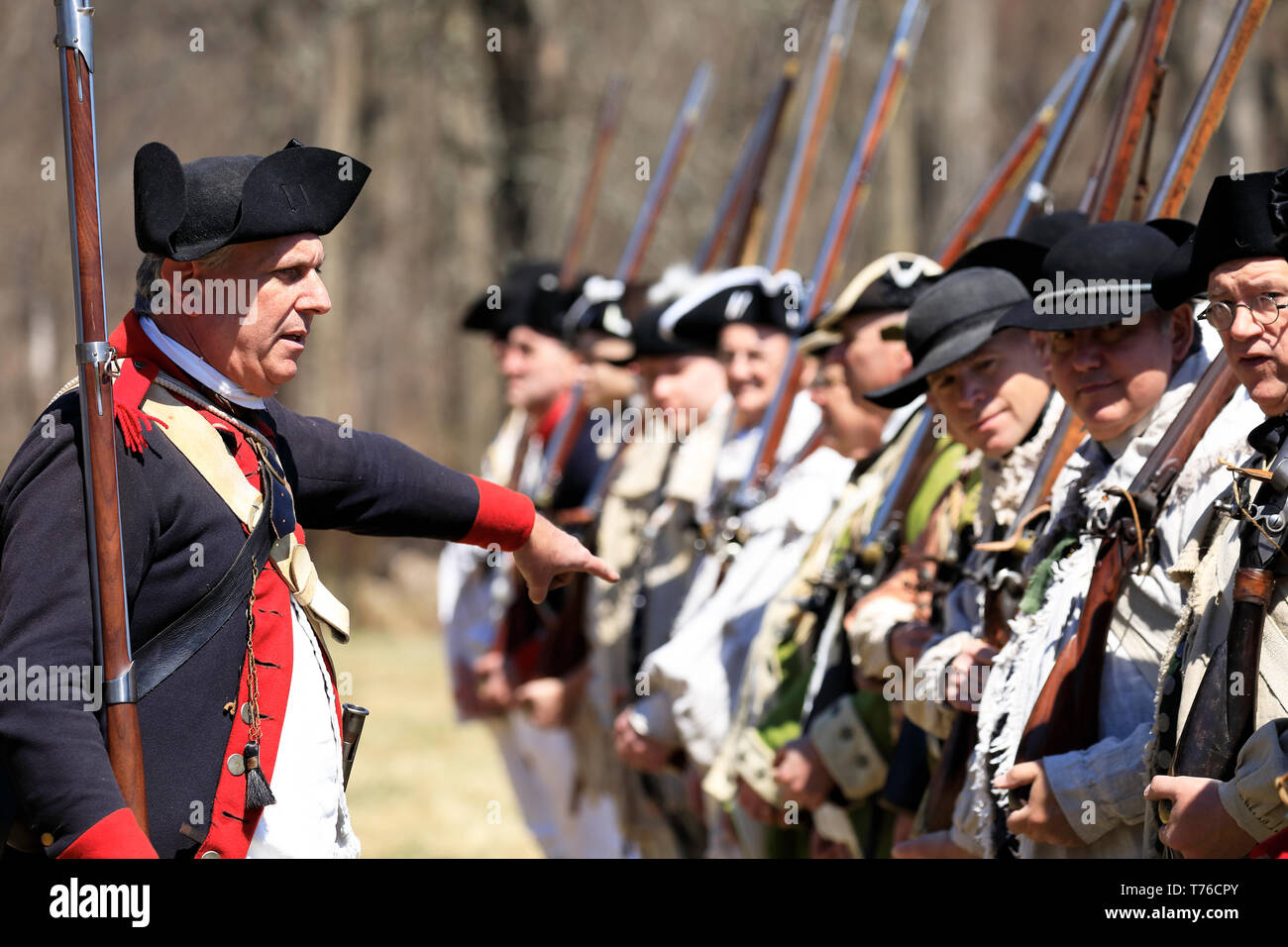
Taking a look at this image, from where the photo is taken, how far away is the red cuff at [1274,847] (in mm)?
2541

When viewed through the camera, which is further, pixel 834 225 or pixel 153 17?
pixel 153 17

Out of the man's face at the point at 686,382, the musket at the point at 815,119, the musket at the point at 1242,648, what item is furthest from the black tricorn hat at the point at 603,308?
the musket at the point at 1242,648

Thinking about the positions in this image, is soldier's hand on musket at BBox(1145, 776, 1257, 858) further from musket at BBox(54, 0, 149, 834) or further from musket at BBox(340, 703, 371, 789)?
musket at BBox(54, 0, 149, 834)

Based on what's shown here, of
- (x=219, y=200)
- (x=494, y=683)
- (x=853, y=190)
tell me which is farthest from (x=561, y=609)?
(x=219, y=200)

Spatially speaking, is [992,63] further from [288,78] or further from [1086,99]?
[1086,99]

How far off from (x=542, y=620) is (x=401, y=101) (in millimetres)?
12564

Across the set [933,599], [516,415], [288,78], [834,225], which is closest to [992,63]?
[288,78]

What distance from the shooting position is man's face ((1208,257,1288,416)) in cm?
277

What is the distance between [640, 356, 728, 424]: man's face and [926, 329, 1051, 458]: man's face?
2616 mm

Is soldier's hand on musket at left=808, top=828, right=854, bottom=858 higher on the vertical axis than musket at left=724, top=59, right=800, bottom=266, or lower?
lower

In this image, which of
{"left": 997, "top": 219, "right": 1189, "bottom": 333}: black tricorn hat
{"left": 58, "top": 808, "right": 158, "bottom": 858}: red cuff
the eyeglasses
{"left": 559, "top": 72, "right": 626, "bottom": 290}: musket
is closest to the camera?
{"left": 58, "top": 808, "right": 158, "bottom": 858}: red cuff

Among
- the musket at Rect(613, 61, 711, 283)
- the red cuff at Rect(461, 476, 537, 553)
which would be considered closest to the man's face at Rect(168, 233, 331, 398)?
the red cuff at Rect(461, 476, 537, 553)

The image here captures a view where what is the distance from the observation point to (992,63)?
21453 mm

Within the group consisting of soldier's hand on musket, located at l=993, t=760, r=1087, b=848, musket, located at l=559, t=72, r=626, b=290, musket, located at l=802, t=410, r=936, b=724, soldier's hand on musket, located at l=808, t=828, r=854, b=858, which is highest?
musket, located at l=559, t=72, r=626, b=290
